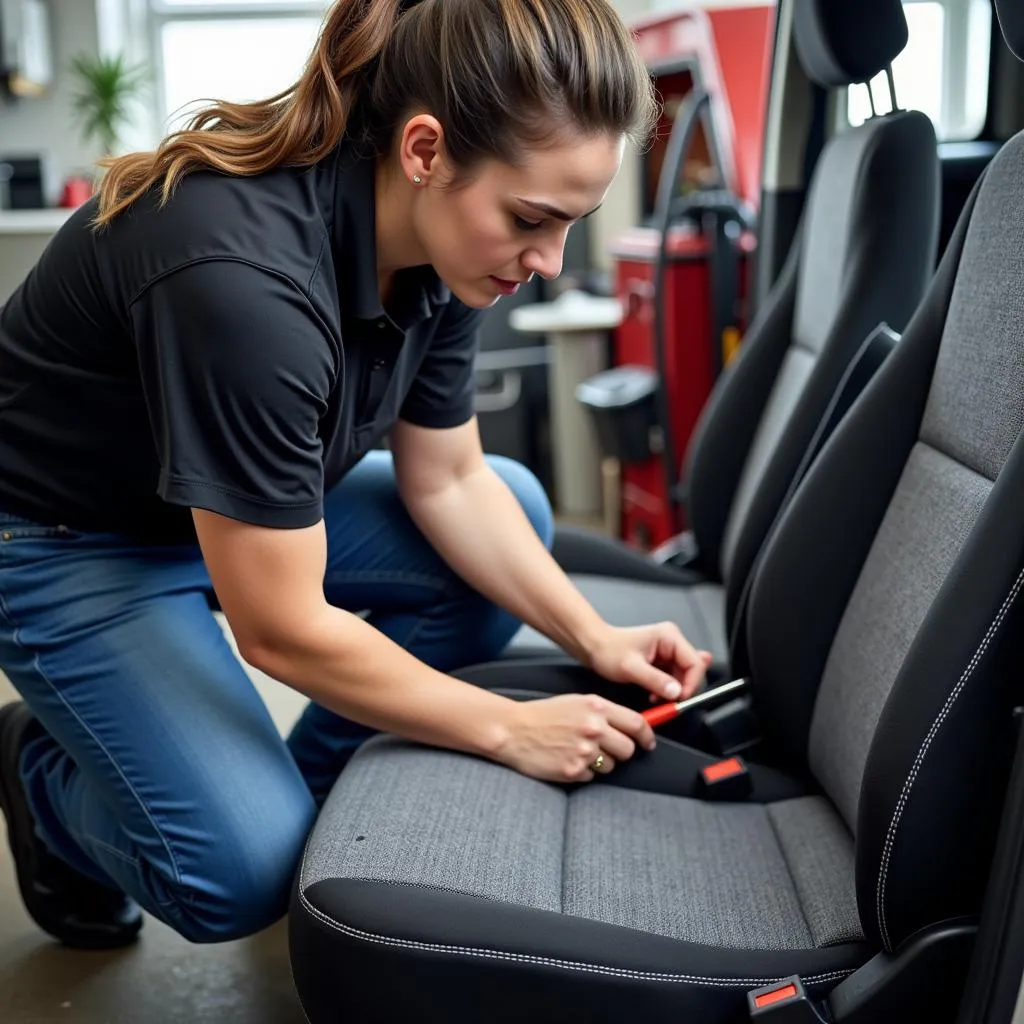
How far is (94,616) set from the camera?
1.27m

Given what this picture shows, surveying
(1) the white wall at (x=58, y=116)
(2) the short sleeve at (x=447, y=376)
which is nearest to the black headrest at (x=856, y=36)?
(2) the short sleeve at (x=447, y=376)

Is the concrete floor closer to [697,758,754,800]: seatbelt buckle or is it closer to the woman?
the woman

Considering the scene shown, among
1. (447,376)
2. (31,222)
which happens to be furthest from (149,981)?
(31,222)

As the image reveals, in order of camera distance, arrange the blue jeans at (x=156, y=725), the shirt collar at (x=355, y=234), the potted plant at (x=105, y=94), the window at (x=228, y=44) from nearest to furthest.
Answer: the shirt collar at (x=355, y=234), the blue jeans at (x=156, y=725), the potted plant at (x=105, y=94), the window at (x=228, y=44)

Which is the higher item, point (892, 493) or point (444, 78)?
point (444, 78)

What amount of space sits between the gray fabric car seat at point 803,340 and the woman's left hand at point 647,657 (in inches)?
5.7

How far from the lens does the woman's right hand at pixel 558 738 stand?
3.92 ft

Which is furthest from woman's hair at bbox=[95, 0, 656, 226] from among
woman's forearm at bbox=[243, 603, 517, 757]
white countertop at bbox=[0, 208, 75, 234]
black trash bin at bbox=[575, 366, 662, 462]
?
white countertop at bbox=[0, 208, 75, 234]

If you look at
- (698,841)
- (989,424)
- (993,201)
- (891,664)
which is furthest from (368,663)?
(993,201)

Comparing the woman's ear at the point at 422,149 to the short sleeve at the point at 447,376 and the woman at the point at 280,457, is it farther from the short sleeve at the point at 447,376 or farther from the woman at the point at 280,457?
the short sleeve at the point at 447,376

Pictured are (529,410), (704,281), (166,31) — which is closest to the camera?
(704,281)

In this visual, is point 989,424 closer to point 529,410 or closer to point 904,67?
point 904,67

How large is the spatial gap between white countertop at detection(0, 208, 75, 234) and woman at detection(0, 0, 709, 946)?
255cm

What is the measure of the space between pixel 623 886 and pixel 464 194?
0.59 m
